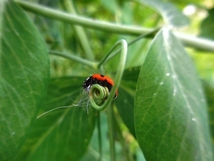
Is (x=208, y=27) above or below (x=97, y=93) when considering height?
above

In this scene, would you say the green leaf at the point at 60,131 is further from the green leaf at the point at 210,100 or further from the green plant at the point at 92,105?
the green leaf at the point at 210,100

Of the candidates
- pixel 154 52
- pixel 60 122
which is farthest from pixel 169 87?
pixel 60 122

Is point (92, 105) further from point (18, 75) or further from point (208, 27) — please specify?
point (208, 27)

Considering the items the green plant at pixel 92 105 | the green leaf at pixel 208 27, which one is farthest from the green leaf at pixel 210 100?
the green leaf at pixel 208 27

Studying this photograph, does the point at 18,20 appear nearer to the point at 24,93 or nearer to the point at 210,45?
the point at 24,93

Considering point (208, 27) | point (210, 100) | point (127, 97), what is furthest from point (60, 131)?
point (208, 27)
